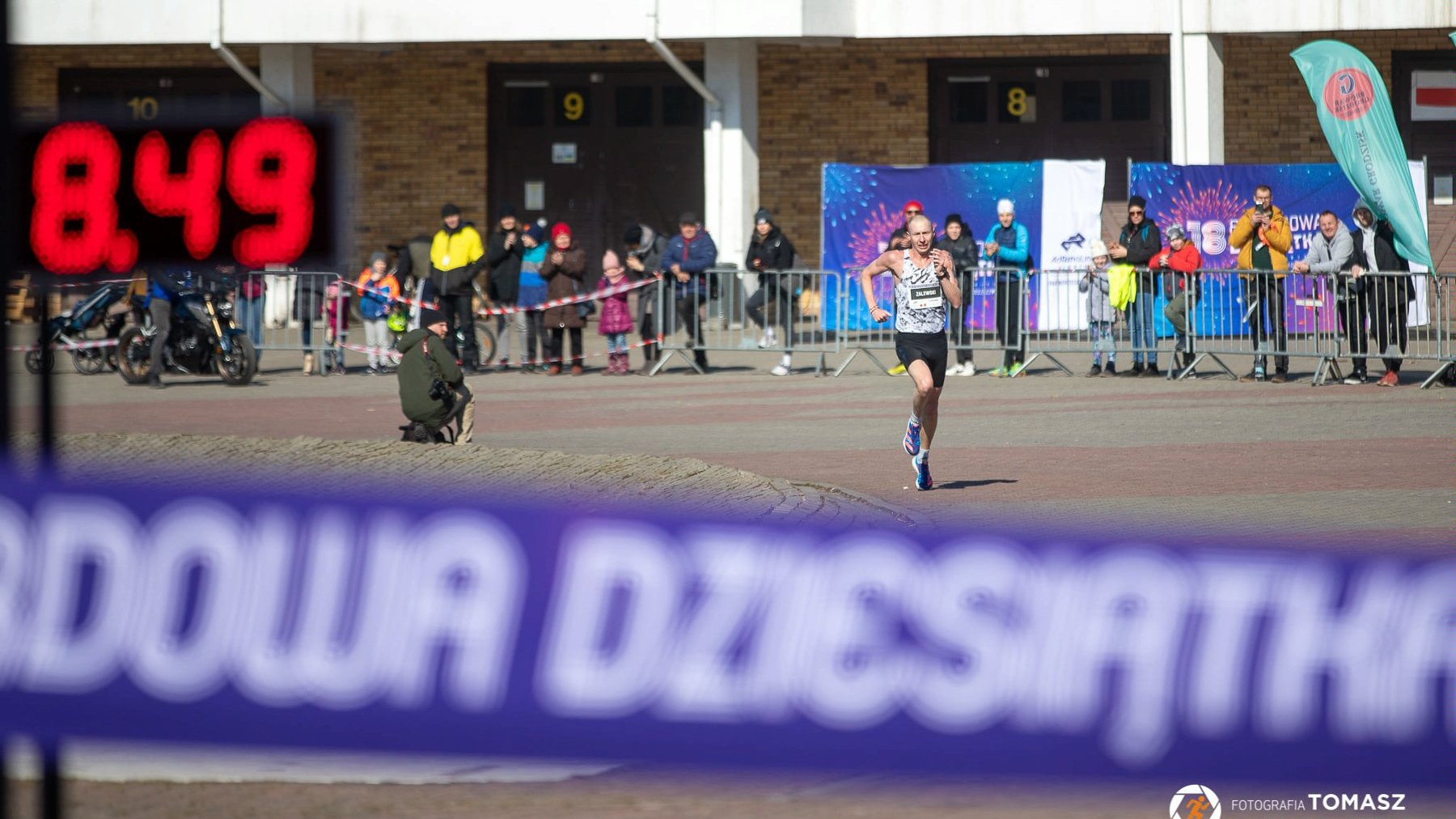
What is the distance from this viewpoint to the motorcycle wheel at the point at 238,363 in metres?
20.5

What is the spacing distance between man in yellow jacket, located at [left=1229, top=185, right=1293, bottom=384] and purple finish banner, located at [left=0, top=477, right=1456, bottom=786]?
621 inches

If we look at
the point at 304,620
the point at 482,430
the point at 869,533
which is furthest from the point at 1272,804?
the point at 482,430

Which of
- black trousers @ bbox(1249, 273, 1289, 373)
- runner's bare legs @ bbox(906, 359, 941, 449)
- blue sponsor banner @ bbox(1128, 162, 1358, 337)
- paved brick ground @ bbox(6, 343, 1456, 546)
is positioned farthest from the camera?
blue sponsor banner @ bbox(1128, 162, 1358, 337)

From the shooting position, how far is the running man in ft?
40.0

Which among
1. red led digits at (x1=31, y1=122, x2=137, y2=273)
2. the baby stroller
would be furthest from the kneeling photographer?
the baby stroller

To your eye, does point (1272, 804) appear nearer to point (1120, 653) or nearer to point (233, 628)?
point (1120, 653)

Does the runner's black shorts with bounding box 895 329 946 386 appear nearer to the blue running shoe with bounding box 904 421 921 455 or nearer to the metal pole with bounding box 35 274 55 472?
the blue running shoe with bounding box 904 421 921 455

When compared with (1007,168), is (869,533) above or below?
below

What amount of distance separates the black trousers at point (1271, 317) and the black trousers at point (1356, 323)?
0.63 metres

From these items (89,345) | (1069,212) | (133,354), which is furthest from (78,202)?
(1069,212)

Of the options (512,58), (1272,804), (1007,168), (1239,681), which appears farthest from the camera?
(512,58)

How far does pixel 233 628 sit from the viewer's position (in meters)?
4.02

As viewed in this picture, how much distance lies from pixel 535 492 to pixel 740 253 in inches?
657

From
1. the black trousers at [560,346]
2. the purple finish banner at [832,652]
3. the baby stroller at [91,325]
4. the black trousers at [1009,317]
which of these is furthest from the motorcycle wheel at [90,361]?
the purple finish banner at [832,652]
